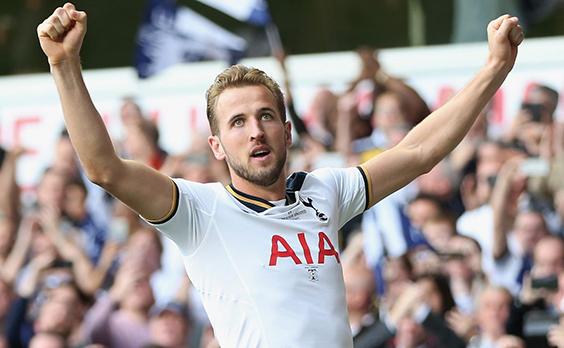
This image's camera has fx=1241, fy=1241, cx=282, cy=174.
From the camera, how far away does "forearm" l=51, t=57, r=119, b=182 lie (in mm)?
4102

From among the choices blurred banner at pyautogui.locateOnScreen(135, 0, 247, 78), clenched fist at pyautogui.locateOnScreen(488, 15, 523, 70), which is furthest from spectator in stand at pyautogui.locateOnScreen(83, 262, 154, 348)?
clenched fist at pyautogui.locateOnScreen(488, 15, 523, 70)

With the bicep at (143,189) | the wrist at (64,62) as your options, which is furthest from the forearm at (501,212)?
the wrist at (64,62)

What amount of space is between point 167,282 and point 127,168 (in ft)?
17.2

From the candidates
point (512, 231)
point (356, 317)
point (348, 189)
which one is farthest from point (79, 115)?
point (512, 231)

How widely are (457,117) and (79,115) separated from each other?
1.56m

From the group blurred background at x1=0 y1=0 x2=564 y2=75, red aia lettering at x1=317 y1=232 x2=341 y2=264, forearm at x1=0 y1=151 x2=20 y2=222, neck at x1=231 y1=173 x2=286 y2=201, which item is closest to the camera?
red aia lettering at x1=317 y1=232 x2=341 y2=264

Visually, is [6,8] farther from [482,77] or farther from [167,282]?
[482,77]

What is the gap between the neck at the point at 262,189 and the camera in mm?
4586

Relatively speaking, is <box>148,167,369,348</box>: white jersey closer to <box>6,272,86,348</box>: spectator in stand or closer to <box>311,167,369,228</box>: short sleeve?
<box>311,167,369,228</box>: short sleeve

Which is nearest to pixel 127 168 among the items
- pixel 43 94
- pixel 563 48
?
pixel 563 48

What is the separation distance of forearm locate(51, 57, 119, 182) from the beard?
1.92 ft

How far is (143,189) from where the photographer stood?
426 cm

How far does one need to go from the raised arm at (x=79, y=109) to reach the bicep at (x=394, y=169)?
107 cm

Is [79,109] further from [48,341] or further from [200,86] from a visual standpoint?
[200,86]
